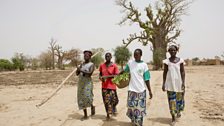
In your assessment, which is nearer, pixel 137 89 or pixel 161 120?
pixel 137 89

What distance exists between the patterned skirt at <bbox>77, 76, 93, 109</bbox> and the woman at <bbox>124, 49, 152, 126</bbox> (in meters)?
1.21

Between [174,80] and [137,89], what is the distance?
2.86 feet

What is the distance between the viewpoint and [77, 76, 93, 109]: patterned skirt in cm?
537

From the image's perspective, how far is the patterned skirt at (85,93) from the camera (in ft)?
17.6

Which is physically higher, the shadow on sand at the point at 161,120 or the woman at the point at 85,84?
the woman at the point at 85,84

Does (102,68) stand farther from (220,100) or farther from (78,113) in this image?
(220,100)

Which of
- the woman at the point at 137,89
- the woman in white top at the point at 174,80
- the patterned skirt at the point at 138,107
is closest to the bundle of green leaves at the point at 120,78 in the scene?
the woman at the point at 137,89

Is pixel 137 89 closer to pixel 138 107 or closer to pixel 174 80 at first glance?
pixel 138 107

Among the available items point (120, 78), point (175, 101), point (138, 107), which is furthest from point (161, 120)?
point (120, 78)

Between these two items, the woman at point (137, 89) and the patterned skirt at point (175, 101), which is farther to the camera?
the patterned skirt at point (175, 101)

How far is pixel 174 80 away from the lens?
188 inches

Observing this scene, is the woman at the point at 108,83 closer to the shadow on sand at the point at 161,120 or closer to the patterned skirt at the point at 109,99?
the patterned skirt at the point at 109,99

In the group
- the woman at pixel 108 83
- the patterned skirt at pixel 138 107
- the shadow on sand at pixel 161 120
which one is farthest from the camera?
the woman at pixel 108 83

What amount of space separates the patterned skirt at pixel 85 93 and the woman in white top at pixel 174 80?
5.84 ft
